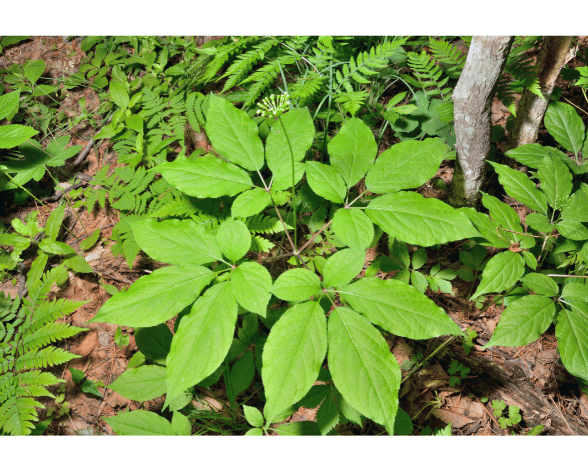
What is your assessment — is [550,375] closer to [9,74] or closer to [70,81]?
[70,81]

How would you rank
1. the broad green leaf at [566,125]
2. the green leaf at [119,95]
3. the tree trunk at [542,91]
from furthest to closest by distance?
the green leaf at [119,95] < the broad green leaf at [566,125] < the tree trunk at [542,91]

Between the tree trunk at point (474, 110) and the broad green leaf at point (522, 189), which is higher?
the tree trunk at point (474, 110)

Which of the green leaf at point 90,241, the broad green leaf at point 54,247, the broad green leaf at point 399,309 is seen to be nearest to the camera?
the broad green leaf at point 399,309

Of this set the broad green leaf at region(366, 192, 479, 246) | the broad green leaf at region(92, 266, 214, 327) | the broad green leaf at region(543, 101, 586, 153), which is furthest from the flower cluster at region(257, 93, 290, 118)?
the broad green leaf at region(543, 101, 586, 153)

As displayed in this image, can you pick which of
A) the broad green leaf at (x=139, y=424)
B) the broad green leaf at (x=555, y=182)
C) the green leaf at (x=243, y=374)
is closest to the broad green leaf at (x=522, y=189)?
the broad green leaf at (x=555, y=182)

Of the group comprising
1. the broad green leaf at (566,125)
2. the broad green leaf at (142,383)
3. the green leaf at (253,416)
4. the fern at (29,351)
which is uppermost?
the broad green leaf at (566,125)

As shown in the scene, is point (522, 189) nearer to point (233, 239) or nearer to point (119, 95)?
point (233, 239)

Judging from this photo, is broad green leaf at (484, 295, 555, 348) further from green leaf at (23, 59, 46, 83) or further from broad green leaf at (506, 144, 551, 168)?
green leaf at (23, 59, 46, 83)

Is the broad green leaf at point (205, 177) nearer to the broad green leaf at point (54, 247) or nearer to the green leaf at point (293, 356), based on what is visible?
the green leaf at point (293, 356)
